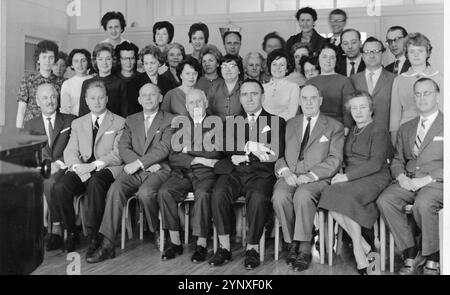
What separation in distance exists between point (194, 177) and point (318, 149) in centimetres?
88

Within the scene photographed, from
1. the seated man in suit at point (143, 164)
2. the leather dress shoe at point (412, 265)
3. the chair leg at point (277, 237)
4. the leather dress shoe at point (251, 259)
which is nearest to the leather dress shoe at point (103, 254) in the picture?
the seated man in suit at point (143, 164)

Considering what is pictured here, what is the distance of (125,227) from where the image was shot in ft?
11.9

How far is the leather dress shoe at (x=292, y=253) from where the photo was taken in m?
3.18

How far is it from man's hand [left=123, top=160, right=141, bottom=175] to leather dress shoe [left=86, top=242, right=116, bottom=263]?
0.53 metres

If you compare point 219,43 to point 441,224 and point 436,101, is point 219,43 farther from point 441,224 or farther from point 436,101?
point 441,224

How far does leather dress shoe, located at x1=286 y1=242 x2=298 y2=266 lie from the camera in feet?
10.4

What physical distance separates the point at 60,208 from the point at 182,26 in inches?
70.7

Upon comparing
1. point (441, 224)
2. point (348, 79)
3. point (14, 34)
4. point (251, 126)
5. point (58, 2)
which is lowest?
point (441, 224)

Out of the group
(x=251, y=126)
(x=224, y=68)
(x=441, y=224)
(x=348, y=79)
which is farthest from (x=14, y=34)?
(x=441, y=224)

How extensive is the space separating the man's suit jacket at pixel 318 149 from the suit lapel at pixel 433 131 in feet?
1.70

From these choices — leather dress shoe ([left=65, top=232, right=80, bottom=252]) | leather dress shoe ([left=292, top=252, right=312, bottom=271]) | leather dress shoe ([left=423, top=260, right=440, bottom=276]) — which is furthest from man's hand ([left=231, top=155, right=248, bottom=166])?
leather dress shoe ([left=423, top=260, right=440, bottom=276])

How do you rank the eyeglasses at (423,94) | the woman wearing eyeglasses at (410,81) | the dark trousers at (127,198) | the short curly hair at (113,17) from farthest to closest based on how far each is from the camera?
the short curly hair at (113,17) < the dark trousers at (127,198) < the woman wearing eyeglasses at (410,81) < the eyeglasses at (423,94)

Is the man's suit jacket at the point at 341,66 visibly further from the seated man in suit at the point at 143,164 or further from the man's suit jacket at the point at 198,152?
the seated man in suit at the point at 143,164

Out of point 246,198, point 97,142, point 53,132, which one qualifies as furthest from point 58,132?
point 246,198
